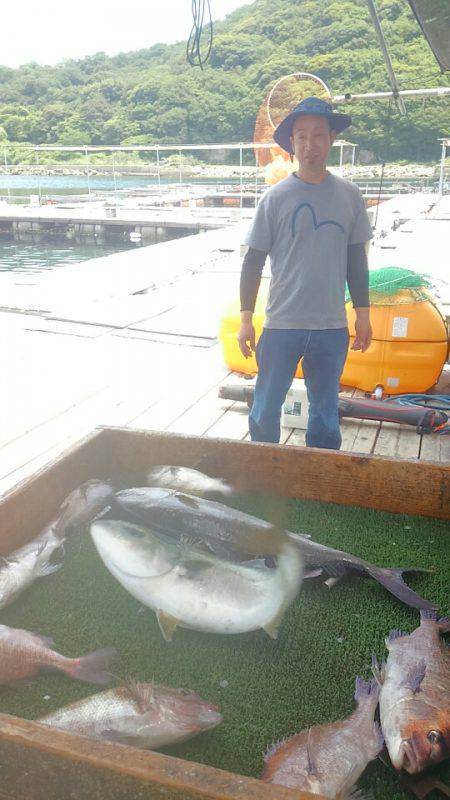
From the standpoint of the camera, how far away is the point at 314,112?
9.24ft

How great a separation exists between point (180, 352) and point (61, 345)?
139 cm

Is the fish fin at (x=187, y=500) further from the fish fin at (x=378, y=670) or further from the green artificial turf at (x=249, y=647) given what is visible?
the fish fin at (x=378, y=670)

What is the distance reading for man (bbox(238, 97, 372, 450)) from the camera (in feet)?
9.80

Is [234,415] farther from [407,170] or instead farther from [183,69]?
[407,170]

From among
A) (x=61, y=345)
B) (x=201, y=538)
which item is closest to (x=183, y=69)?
(x=61, y=345)

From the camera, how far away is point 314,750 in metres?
1.45

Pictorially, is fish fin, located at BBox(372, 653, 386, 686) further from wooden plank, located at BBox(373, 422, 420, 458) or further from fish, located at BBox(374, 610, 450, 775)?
wooden plank, located at BBox(373, 422, 420, 458)

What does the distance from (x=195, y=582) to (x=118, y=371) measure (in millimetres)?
4107

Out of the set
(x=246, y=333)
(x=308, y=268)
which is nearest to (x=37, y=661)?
(x=246, y=333)

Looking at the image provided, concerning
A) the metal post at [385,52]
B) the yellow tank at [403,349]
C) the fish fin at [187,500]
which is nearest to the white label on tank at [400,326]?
the yellow tank at [403,349]

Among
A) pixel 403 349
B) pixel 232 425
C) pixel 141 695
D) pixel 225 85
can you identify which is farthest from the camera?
pixel 225 85

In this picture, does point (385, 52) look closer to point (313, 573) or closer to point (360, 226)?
point (360, 226)

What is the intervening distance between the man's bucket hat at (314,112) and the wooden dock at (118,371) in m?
1.65

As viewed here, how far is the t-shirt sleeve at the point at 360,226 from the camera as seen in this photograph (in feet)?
10.2
